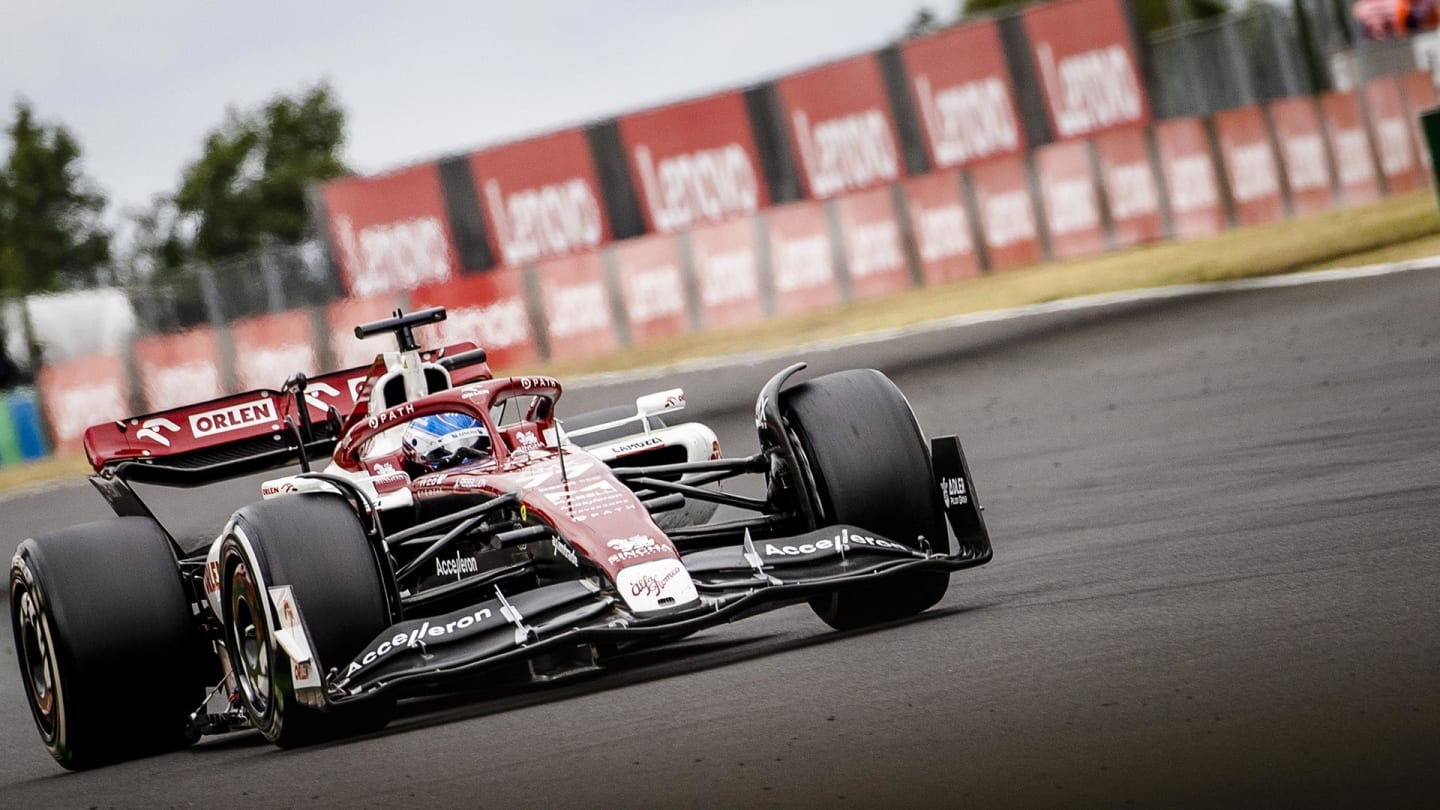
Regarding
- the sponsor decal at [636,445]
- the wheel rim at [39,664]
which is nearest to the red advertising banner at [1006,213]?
the sponsor decal at [636,445]

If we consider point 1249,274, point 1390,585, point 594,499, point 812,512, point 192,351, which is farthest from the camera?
point 192,351

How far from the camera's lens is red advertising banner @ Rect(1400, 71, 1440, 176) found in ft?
102

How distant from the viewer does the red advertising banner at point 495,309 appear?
23719 millimetres

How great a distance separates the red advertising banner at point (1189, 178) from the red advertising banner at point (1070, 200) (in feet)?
3.74

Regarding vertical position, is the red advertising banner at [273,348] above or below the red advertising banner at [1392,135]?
above

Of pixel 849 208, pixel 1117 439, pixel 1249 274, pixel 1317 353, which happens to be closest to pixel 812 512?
pixel 1117 439

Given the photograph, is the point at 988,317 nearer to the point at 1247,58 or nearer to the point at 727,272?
the point at 727,272

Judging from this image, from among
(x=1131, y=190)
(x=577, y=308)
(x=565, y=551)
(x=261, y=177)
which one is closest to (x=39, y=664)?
(x=565, y=551)

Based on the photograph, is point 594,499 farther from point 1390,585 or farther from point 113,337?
point 113,337

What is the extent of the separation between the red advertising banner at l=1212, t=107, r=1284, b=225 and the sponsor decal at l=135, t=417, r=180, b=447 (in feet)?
65.1

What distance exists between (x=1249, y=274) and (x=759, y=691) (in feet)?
51.0

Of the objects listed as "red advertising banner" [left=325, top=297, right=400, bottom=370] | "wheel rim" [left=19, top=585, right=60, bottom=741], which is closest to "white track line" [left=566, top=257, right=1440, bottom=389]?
"red advertising banner" [left=325, top=297, right=400, bottom=370]

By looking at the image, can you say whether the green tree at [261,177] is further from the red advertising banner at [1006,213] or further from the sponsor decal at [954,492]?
the sponsor decal at [954,492]

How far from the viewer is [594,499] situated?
291 inches
